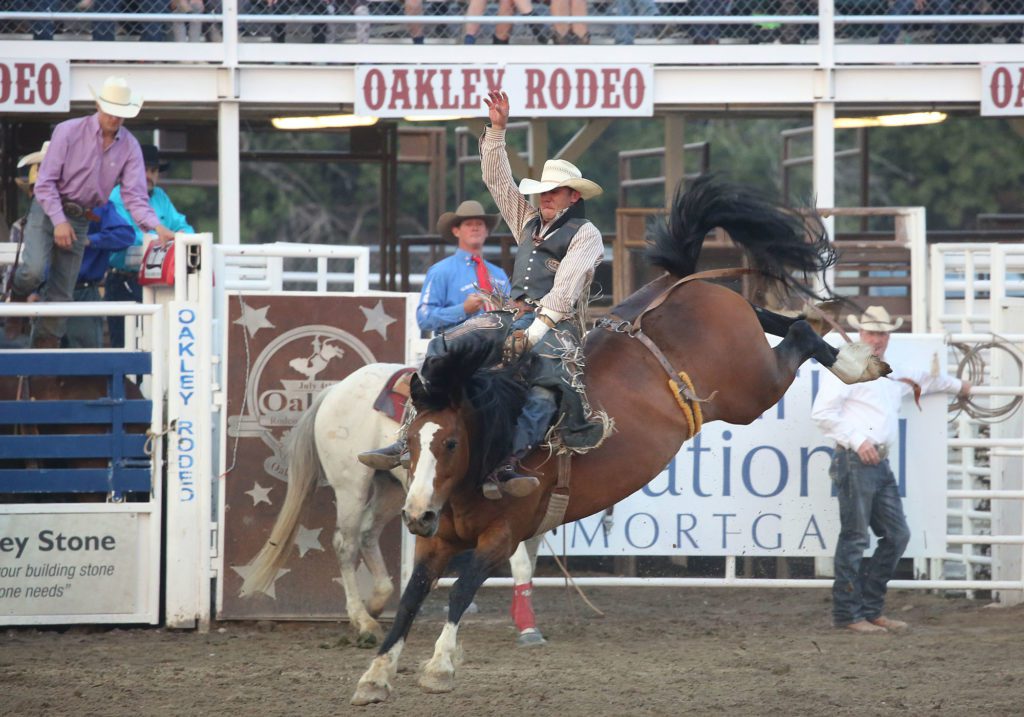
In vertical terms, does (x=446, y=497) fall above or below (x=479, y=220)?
below

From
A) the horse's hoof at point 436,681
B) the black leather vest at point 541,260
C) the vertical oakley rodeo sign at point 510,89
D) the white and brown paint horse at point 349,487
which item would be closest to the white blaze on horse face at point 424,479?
the horse's hoof at point 436,681

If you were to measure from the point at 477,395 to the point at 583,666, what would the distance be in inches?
76.7

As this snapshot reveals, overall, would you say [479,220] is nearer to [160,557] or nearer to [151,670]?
[160,557]

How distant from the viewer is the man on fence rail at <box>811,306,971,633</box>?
318 inches

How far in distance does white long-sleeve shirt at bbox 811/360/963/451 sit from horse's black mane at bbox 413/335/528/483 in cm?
282

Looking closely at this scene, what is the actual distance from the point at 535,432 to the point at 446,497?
0.56m

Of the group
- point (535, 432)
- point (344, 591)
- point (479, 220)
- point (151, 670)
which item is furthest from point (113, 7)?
point (535, 432)

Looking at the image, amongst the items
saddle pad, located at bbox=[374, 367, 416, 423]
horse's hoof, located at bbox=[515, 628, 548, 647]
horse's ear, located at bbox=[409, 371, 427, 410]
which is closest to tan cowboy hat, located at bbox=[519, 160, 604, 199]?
horse's ear, located at bbox=[409, 371, 427, 410]

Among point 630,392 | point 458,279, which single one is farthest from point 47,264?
point 630,392

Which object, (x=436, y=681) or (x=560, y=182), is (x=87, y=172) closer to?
(x=560, y=182)

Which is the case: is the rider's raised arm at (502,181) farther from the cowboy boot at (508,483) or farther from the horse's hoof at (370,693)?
the horse's hoof at (370,693)

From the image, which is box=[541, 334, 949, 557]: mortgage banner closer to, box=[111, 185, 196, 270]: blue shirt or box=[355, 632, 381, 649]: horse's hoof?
box=[355, 632, 381, 649]: horse's hoof

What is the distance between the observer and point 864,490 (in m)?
8.09

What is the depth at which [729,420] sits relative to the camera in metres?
6.65
